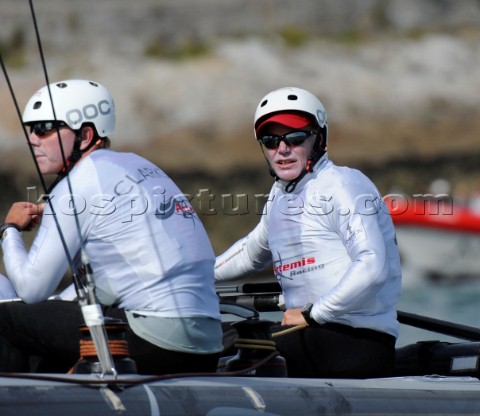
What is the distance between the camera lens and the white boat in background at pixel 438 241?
20109mm

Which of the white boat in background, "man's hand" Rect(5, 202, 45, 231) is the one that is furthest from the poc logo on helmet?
the white boat in background

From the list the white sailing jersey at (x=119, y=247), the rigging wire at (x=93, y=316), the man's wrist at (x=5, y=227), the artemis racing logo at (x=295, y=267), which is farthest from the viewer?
the artemis racing logo at (x=295, y=267)

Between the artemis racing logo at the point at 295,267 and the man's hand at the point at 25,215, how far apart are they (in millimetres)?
1166

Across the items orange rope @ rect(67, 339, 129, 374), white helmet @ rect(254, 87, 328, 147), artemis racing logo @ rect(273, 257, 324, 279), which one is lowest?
artemis racing logo @ rect(273, 257, 324, 279)

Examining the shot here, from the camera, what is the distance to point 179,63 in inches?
1045

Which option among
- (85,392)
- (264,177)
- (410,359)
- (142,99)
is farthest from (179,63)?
(85,392)

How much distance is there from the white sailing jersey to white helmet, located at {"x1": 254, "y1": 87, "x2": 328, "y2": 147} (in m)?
1.11

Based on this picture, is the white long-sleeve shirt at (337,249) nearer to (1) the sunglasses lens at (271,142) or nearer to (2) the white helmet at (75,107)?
(1) the sunglasses lens at (271,142)

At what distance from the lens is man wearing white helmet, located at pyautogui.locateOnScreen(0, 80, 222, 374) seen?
438 cm

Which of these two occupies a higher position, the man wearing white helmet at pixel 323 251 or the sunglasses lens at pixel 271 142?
the sunglasses lens at pixel 271 142

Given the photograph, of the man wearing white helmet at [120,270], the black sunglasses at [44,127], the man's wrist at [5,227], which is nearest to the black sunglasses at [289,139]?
the man wearing white helmet at [120,270]

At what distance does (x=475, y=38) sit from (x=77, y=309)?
2507 cm

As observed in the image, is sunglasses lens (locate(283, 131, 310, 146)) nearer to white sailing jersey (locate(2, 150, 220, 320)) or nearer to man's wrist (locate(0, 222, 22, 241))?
white sailing jersey (locate(2, 150, 220, 320))

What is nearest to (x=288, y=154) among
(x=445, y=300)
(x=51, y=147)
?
(x=51, y=147)
